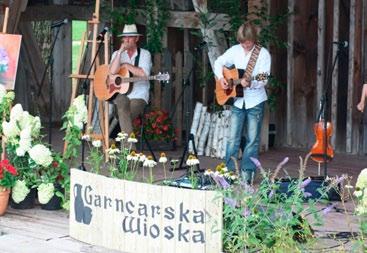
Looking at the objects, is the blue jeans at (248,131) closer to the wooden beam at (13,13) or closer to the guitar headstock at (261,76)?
the guitar headstock at (261,76)

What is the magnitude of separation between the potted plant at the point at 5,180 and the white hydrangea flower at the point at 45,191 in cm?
21

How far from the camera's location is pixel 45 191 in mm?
7258

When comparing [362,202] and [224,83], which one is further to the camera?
[224,83]

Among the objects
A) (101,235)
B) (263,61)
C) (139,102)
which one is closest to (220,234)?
(101,235)

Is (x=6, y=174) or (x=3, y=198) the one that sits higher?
(x=6, y=174)

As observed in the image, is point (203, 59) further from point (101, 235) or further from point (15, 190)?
point (101, 235)

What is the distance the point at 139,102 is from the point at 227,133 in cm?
116

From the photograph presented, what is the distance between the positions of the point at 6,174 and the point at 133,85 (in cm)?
235

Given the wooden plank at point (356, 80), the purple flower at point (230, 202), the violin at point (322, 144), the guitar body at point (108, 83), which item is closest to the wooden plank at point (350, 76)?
the wooden plank at point (356, 80)

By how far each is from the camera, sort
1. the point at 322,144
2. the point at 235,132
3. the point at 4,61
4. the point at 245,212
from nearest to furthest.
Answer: the point at 245,212 → the point at 4,61 → the point at 322,144 → the point at 235,132

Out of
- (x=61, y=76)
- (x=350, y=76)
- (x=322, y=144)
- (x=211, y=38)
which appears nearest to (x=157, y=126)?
(x=211, y=38)

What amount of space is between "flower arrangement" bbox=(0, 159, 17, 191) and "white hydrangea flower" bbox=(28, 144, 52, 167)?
176 mm

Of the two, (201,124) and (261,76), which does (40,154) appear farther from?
(201,124)

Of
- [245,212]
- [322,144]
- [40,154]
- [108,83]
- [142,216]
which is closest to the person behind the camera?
[245,212]
